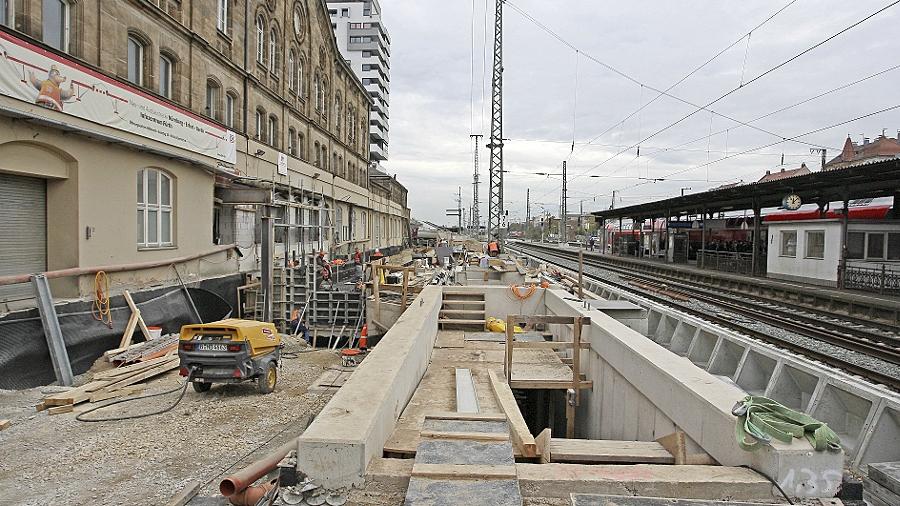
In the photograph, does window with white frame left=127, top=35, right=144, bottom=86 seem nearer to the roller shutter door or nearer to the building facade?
the building facade

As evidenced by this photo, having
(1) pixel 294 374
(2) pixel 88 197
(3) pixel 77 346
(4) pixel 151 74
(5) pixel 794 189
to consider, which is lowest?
(1) pixel 294 374

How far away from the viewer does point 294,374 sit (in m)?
11.4

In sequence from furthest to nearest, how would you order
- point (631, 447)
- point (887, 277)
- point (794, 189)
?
point (794, 189) → point (887, 277) → point (631, 447)

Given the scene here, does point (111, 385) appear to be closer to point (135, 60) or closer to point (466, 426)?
point (466, 426)

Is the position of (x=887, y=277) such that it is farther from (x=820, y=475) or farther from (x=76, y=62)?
(x=76, y=62)

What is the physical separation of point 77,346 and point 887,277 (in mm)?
25385

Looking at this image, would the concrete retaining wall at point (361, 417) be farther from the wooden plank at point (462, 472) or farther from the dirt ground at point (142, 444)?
the dirt ground at point (142, 444)

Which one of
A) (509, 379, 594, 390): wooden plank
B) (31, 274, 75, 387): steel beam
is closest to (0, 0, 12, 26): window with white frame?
(31, 274, 75, 387): steel beam

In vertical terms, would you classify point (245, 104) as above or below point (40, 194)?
above

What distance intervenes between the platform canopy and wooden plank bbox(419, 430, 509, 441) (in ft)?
66.3

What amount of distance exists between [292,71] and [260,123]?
5.74m

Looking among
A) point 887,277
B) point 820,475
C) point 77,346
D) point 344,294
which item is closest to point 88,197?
point 77,346

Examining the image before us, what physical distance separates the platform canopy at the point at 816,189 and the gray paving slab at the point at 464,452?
803 inches

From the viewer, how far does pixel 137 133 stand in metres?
13.5
